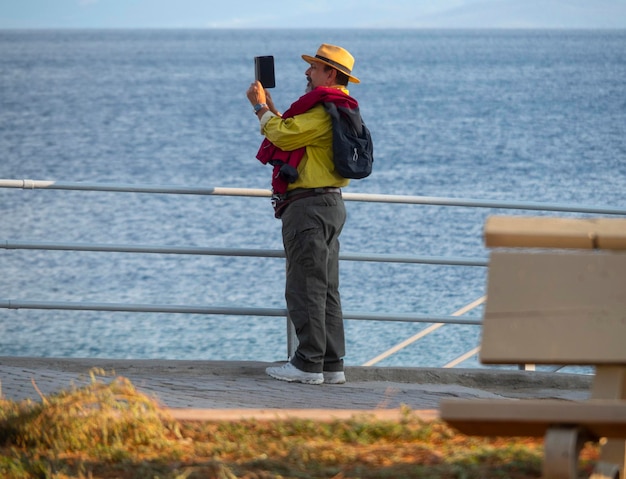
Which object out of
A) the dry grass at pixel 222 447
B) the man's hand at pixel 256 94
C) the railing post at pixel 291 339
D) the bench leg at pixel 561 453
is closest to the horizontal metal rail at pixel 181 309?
the railing post at pixel 291 339

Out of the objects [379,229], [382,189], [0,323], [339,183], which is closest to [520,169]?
[382,189]

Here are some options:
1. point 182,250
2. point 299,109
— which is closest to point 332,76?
point 299,109

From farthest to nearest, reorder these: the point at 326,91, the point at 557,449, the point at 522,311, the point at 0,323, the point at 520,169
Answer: the point at 520,169 → the point at 0,323 → the point at 326,91 → the point at 522,311 → the point at 557,449

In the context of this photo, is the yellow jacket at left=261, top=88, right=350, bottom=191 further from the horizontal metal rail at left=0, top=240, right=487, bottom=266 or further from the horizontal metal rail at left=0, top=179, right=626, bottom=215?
the horizontal metal rail at left=0, top=240, right=487, bottom=266

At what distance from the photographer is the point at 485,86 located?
307ft

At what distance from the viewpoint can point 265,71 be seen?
638 centimetres

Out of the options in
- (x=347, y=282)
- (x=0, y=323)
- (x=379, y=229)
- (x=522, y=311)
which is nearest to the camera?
A: (x=522, y=311)

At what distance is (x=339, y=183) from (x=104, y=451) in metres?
2.51

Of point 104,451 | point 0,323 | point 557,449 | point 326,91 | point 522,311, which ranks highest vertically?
point 326,91

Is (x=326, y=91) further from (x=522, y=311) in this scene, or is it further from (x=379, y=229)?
(x=379, y=229)

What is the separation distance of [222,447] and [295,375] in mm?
2161

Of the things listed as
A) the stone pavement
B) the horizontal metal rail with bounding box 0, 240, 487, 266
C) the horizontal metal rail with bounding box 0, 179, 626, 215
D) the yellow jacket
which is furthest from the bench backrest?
the horizontal metal rail with bounding box 0, 240, 487, 266

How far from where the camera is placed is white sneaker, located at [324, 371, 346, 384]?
6.39 metres

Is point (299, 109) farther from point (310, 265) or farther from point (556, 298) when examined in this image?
point (556, 298)
